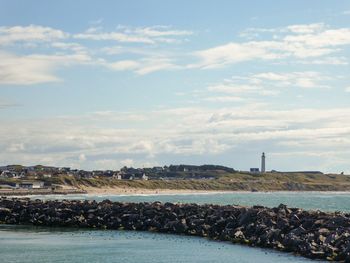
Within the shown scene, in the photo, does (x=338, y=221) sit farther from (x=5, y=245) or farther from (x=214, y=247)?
(x=5, y=245)

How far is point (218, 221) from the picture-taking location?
141 feet

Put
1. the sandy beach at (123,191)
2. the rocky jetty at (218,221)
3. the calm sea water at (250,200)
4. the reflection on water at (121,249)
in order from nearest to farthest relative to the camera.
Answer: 1. the reflection on water at (121,249)
2. the rocky jetty at (218,221)
3. the calm sea water at (250,200)
4. the sandy beach at (123,191)

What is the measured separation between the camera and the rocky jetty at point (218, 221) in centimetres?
3312

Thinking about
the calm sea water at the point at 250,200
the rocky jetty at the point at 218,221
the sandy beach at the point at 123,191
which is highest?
the sandy beach at the point at 123,191

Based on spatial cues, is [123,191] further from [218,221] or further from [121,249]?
[121,249]

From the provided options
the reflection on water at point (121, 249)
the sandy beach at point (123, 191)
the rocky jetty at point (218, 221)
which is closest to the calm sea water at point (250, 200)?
the sandy beach at point (123, 191)

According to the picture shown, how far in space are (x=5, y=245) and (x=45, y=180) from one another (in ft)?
396

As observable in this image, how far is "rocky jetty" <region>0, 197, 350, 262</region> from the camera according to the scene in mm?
33125

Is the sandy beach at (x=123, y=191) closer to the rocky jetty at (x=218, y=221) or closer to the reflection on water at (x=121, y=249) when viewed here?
the rocky jetty at (x=218, y=221)

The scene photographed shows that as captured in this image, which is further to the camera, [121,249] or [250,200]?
[250,200]

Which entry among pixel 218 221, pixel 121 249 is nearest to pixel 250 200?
pixel 218 221

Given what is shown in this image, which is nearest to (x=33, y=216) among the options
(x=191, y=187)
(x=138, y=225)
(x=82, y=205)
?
(x=82, y=205)

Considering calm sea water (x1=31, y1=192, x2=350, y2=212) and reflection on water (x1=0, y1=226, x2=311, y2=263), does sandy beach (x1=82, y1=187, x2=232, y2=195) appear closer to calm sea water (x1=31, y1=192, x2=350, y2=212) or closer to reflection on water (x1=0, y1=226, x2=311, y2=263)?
calm sea water (x1=31, y1=192, x2=350, y2=212)

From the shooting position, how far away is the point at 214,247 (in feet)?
117
